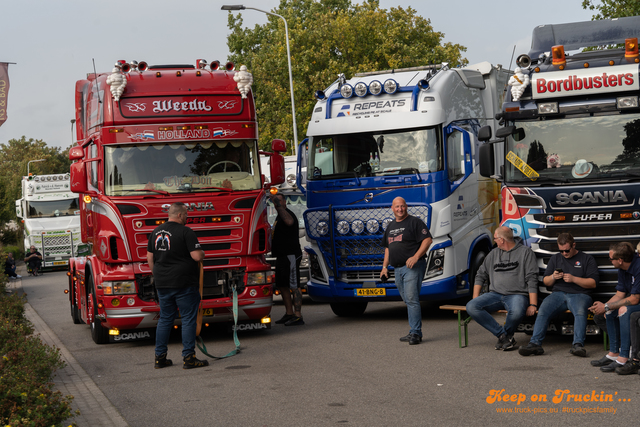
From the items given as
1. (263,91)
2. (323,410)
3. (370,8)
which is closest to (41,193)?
(263,91)

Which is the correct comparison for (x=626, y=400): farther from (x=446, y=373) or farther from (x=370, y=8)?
(x=370, y=8)

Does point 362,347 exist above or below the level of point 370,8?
below

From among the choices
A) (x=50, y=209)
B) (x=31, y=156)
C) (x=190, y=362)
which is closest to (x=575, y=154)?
(x=190, y=362)

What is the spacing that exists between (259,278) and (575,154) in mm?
4618

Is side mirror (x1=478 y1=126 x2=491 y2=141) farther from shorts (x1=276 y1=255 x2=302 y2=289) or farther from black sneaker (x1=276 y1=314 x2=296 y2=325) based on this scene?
black sneaker (x1=276 y1=314 x2=296 y2=325)

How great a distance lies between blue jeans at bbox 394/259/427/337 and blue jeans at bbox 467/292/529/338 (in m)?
0.95

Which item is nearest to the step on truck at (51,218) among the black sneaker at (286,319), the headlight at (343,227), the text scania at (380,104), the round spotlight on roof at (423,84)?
the black sneaker at (286,319)

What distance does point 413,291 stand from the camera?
10.7 metres

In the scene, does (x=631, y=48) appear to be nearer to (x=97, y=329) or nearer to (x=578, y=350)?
(x=578, y=350)

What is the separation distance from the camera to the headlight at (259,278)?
37.3 ft

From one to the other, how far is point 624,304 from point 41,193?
31874 millimetres

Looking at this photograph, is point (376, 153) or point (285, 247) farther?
point (285, 247)

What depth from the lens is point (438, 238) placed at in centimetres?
1218

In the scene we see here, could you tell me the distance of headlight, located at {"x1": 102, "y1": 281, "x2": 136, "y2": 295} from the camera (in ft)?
35.7
